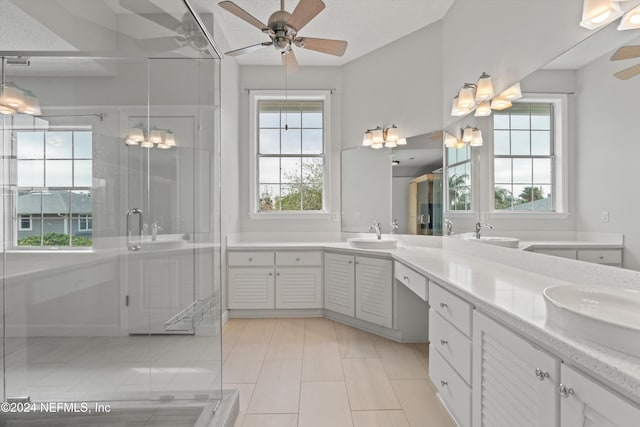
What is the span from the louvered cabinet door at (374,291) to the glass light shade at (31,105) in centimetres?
269

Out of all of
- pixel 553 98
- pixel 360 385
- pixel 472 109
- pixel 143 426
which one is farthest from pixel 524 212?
pixel 143 426

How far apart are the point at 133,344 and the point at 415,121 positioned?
10.8 feet

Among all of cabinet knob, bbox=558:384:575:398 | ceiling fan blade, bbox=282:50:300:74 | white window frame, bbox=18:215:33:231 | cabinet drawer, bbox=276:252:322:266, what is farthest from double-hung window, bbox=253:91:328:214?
cabinet knob, bbox=558:384:575:398

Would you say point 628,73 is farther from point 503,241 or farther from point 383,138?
point 383,138

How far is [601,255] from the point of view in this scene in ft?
4.92

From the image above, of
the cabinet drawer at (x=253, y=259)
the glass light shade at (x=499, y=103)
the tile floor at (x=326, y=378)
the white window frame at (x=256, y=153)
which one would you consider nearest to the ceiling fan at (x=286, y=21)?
the glass light shade at (x=499, y=103)

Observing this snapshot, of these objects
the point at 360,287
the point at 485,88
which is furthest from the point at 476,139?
the point at 360,287

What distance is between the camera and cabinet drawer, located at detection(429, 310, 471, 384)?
62.4 inches

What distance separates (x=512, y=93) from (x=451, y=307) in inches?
54.7

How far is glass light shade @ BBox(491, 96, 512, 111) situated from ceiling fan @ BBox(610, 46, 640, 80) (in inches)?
28.5

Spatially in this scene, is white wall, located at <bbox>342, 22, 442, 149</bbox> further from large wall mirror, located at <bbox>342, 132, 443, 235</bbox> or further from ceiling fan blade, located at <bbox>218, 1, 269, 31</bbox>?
ceiling fan blade, located at <bbox>218, 1, 269, 31</bbox>

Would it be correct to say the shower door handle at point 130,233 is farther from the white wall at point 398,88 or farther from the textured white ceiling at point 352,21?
the white wall at point 398,88

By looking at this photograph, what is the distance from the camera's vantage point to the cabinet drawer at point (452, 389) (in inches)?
62.6

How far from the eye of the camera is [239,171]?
4250 mm
